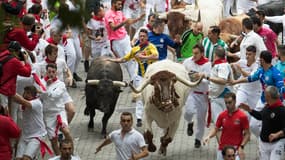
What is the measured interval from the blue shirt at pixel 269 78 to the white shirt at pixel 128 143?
2.36m

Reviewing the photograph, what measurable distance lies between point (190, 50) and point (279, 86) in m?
3.69

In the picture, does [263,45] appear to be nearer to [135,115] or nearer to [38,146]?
[135,115]

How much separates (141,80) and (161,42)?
83 centimetres

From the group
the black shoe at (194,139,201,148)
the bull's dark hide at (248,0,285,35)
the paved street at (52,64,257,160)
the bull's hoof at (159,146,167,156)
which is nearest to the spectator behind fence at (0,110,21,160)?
the paved street at (52,64,257,160)

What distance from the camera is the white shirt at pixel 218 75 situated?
16422mm

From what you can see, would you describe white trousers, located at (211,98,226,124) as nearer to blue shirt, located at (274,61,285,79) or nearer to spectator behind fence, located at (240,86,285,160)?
blue shirt, located at (274,61,285,79)

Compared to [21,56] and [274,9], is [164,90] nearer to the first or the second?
[21,56]

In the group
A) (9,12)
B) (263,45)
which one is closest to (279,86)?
(263,45)

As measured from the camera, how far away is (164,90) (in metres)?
15.9

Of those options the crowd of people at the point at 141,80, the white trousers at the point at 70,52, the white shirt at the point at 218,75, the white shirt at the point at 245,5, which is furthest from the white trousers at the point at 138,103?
the white shirt at the point at 245,5

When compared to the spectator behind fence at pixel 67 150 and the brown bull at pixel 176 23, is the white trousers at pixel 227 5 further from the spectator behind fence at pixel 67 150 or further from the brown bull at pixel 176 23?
the spectator behind fence at pixel 67 150

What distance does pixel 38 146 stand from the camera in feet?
50.6

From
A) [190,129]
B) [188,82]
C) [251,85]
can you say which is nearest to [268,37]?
[190,129]

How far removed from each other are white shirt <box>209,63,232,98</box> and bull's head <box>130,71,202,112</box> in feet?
2.08
